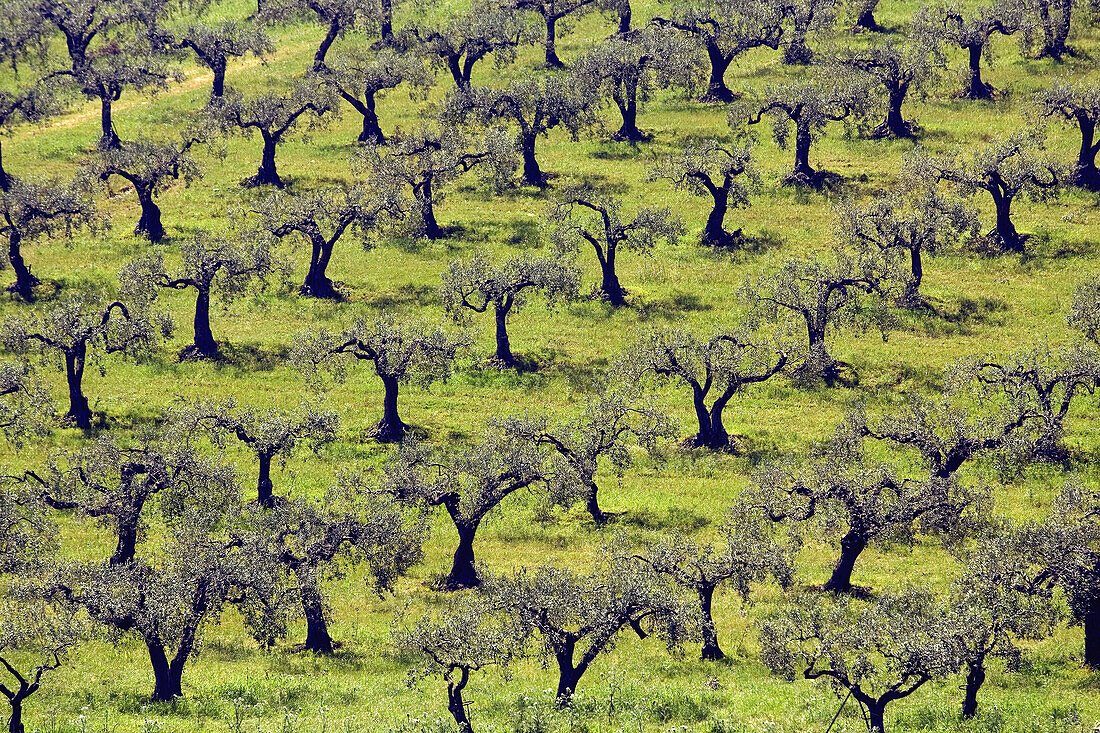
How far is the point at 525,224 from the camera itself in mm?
102188

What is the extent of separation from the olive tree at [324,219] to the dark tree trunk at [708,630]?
42.7 meters

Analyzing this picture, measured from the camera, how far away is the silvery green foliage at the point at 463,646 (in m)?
52.2

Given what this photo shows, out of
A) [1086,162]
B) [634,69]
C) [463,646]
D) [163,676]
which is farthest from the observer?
[634,69]

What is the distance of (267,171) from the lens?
110 meters

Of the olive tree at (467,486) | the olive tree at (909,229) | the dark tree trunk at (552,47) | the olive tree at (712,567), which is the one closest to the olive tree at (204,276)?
the olive tree at (467,486)

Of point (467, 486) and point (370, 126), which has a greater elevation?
point (370, 126)

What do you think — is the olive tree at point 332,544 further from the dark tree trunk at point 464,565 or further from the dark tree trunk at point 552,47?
the dark tree trunk at point 552,47

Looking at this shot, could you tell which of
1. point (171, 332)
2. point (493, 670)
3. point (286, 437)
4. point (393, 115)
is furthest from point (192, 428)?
point (393, 115)

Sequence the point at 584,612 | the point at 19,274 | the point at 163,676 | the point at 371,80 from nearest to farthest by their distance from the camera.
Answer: the point at 584,612 → the point at 163,676 → the point at 19,274 → the point at 371,80

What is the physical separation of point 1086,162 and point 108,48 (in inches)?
3299

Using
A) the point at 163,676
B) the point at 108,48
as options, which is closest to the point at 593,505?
the point at 163,676

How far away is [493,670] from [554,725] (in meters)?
7.53

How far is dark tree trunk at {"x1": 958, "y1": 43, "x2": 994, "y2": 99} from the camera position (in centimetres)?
11225

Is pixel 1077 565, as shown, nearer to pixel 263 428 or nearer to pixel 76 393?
pixel 263 428
